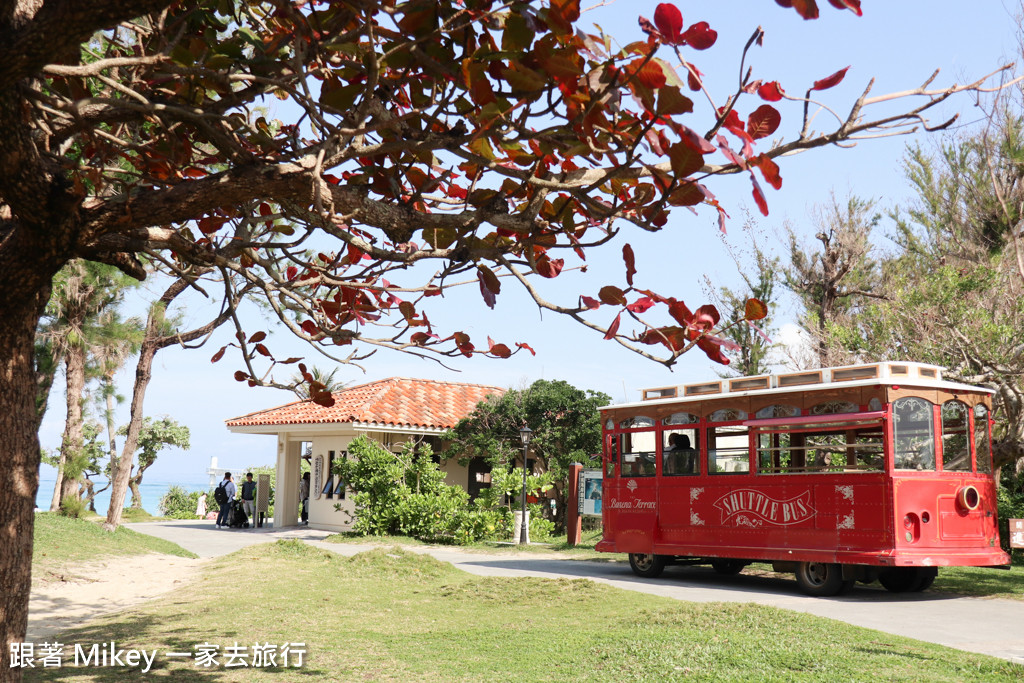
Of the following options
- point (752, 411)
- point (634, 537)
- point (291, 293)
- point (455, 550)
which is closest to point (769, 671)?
point (291, 293)

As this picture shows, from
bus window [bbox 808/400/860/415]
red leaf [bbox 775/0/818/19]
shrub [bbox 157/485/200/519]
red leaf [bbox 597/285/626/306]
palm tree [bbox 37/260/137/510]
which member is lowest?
shrub [bbox 157/485/200/519]

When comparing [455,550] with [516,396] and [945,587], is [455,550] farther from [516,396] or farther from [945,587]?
[945,587]

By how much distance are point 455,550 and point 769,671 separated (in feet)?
41.9

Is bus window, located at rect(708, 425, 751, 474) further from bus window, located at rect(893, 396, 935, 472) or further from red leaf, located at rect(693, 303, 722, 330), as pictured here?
red leaf, located at rect(693, 303, 722, 330)

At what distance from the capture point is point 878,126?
2869 mm

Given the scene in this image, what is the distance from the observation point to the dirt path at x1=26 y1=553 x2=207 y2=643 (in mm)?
9367

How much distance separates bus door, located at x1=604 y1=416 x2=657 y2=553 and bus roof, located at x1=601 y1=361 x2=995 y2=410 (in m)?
0.98

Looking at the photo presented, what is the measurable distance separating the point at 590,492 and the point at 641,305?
16972 mm

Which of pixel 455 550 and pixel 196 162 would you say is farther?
pixel 455 550

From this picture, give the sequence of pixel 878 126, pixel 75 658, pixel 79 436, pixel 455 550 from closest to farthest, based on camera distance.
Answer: pixel 878 126 < pixel 75 658 < pixel 455 550 < pixel 79 436

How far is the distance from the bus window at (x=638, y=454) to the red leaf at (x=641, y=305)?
1067 cm

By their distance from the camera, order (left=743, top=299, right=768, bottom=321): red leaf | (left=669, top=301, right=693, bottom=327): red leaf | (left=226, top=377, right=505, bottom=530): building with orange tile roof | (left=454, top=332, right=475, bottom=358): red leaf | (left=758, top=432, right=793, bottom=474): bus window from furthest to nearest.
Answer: (left=226, top=377, right=505, bottom=530): building with orange tile roof → (left=758, top=432, right=793, bottom=474): bus window → (left=454, top=332, right=475, bottom=358): red leaf → (left=669, top=301, right=693, bottom=327): red leaf → (left=743, top=299, right=768, bottom=321): red leaf

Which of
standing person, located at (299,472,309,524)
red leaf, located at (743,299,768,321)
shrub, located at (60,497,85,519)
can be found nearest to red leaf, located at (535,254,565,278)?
red leaf, located at (743,299,768,321)

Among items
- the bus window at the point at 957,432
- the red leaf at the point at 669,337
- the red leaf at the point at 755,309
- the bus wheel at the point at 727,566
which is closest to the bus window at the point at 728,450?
the bus wheel at the point at 727,566
